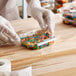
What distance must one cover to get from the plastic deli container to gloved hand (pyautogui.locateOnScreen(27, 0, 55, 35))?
0.33 feet

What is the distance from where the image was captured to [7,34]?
1.23m

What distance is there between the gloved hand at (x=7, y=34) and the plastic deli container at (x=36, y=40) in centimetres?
6

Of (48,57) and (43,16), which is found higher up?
(43,16)

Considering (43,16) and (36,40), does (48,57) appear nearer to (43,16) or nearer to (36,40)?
(36,40)

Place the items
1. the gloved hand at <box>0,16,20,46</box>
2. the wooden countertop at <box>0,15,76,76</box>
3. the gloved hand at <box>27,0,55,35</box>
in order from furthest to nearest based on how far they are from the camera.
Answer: the gloved hand at <box>27,0,55,35</box> → the gloved hand at <box>0,16,20,46</box> → the wooden countertop at <box>0,15,76,76</box>

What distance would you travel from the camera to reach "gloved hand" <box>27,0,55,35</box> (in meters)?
1.44

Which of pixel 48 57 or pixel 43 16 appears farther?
pixel 43 16

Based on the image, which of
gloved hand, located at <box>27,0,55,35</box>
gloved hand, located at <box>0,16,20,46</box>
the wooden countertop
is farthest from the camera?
gloved hand, located at <box>27,0,55,35</box>

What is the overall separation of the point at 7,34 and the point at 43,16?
388 millimetres

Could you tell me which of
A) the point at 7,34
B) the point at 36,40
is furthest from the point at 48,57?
the point at 7,34

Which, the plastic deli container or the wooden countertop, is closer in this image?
the wooden countertop

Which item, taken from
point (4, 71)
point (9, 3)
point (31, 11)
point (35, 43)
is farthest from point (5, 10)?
point (4, 71)

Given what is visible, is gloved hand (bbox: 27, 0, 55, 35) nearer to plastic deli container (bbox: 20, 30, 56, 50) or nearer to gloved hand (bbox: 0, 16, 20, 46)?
plastic deli container (bbox: 20, 30, 56, 50)

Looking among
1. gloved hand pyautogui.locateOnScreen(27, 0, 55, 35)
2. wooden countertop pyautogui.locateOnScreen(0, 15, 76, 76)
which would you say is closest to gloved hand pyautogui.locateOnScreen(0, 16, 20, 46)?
wooden countertop pyautogui.locateOnScreen(0, 15, 76, 76)
